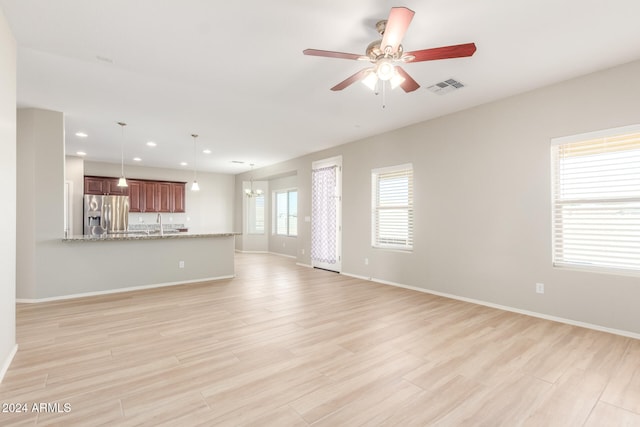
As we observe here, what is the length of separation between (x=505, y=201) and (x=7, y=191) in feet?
17.4

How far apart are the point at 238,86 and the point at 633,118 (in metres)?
4.37

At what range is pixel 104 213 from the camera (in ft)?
25.4

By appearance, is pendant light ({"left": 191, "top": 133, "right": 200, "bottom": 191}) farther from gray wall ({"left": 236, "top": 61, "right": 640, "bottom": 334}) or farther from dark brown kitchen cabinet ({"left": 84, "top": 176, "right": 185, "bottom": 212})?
gray wall ({"left": 236, "top": 61, "right": 640, "bottom": 334})

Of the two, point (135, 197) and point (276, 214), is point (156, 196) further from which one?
point (276, 214)

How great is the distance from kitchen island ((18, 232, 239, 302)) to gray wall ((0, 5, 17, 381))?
2167 millimetres

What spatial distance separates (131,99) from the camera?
4121 mm

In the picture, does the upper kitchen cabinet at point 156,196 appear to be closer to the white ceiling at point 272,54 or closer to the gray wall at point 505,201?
the white ceiling at point 272,54

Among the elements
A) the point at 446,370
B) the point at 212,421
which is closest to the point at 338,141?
the point at 446,370

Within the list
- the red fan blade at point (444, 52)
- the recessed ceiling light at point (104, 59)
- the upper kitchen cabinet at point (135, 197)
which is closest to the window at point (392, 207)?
the red fan blade at point (444, 52)

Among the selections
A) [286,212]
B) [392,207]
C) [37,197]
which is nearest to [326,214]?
[392,207]

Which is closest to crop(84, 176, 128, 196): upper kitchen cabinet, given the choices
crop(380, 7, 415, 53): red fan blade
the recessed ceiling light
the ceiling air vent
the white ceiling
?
the white ceiling

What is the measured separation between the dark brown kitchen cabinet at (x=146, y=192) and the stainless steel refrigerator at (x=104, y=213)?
0.53 meters

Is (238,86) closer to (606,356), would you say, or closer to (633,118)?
(633,118)

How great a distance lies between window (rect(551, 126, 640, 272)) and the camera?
10.5ft
